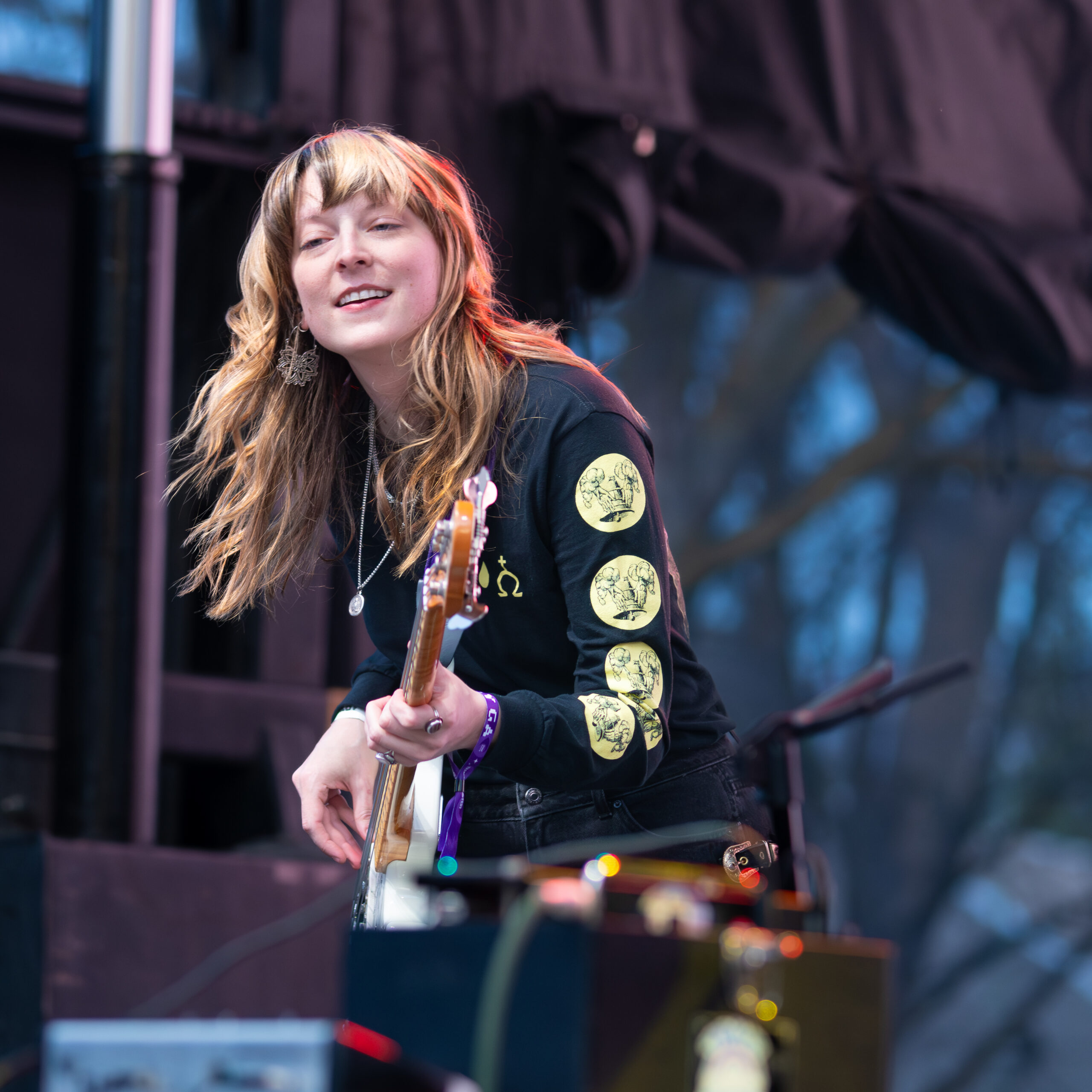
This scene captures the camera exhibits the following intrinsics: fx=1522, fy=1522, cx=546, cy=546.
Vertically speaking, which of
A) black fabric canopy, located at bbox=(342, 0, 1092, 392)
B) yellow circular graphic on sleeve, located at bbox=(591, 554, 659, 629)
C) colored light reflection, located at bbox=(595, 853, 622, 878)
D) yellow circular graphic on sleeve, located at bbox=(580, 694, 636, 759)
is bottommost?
colored light reflection, located at bbox=(595, 853, 622, 878)

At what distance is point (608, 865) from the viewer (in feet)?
4.15

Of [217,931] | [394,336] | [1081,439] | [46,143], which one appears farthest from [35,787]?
[1081,439]

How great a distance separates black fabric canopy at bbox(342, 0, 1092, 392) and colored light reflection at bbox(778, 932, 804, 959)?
272 cm

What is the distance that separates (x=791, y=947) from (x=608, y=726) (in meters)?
0.54

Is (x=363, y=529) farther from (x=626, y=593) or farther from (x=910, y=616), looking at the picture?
(x=910, y=616)

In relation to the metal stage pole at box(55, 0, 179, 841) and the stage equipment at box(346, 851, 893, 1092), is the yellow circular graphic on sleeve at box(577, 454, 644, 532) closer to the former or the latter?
the stage equipment at box(346, 851, 893, 1092)

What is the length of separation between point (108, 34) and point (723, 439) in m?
6.81

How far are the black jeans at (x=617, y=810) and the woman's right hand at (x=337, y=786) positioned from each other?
144mm

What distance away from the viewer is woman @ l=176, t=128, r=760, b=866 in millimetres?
1760

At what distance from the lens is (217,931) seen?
3213 millimetres

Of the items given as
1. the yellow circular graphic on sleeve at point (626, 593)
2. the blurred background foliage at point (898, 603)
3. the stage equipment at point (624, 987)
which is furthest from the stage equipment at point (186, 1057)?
the blurred background foliage at point (898, 603)

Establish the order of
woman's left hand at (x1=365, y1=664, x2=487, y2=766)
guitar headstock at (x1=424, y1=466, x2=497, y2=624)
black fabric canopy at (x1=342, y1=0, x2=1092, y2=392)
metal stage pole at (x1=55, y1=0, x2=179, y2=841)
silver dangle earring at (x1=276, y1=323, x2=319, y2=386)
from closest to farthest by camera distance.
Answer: guitar headstock at (x1=424, y1=466, x2=497, y2=624) < woman's left hand at (x1=365, y1=664, x2=487, y2=766) < silver dangle earring at (x1=276, y1=323, x2=319, y2=386) < metal stage pole at (x1=55, y1=0, x2=179, y2=841) < black fabric canopy at (x1=342, y1=0, x2=1092, y2=392)

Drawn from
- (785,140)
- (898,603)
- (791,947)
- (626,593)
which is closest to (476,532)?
(626,593)

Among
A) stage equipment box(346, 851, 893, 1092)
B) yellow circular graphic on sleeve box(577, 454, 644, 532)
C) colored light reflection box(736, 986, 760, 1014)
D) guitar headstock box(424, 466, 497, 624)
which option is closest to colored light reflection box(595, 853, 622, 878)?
stage equipment box(346, 851, 893, 1092)
